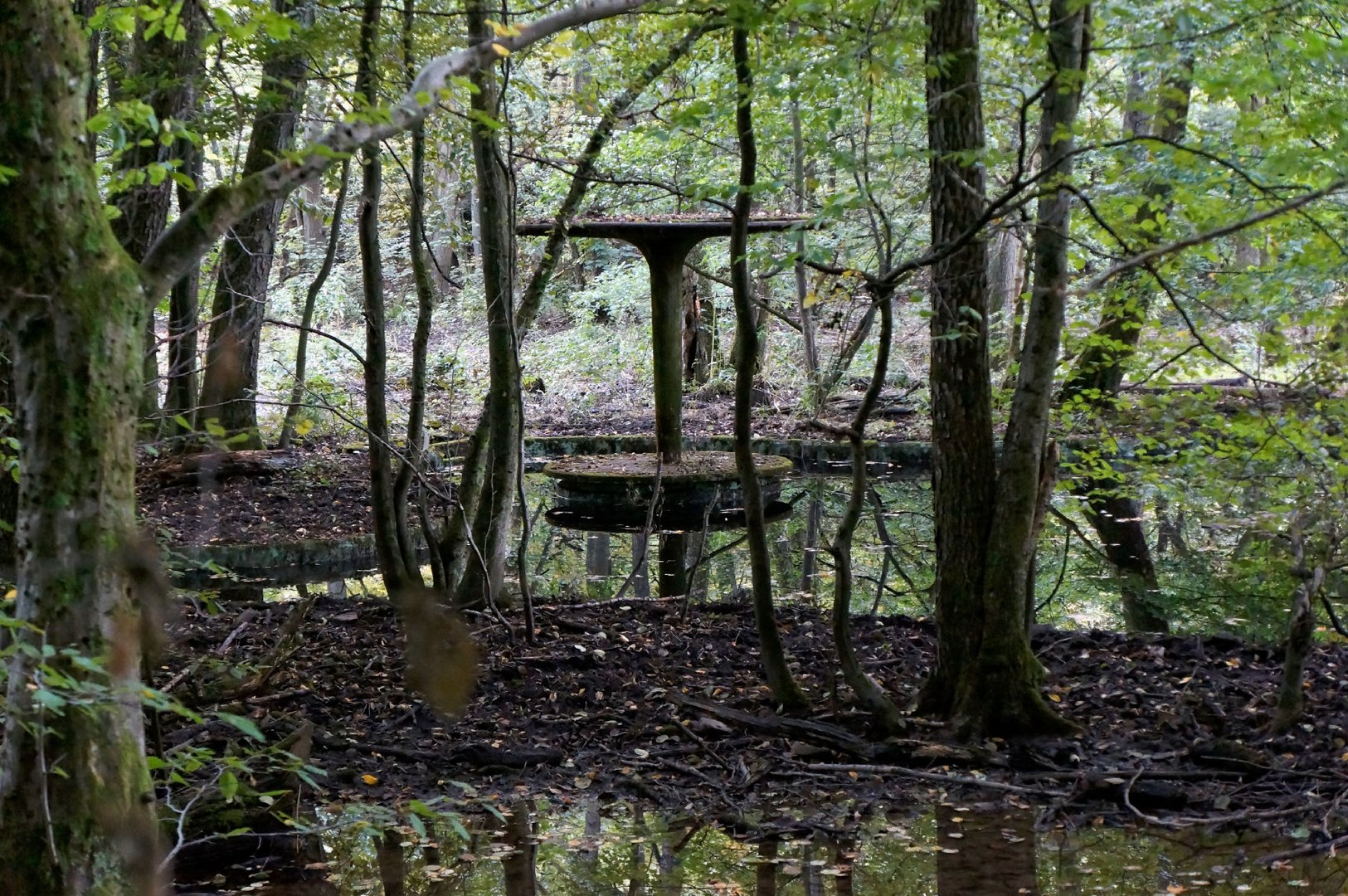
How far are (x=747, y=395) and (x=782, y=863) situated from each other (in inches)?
79.4

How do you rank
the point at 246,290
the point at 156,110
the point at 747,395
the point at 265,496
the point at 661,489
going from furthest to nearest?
the point at 661,489
the point at 265,496
the point at 246,290
the point at 156,110
the point at 747,395

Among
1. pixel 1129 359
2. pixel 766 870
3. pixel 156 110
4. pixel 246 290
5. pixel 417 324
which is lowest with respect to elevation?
pixel 766 870

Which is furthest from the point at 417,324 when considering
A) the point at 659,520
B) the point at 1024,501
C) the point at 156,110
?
the point at 659,520

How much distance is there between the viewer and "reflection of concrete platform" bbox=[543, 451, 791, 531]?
12.0m

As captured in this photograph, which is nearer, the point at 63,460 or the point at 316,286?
the point at 63,460

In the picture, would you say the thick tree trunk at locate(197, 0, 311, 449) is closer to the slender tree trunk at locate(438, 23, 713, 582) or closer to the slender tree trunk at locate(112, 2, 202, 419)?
the slender tree trunk at locate(112, 2, 202, 419)

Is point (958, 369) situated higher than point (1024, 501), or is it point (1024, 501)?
point (958, 369)

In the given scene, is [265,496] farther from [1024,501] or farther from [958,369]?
[1024,501]

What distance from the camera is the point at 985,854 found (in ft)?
13.2

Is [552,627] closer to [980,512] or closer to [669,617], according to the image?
[669,617]

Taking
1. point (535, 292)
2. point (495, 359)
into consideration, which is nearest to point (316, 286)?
point (535, 292)

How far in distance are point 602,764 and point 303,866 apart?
140 centimetres

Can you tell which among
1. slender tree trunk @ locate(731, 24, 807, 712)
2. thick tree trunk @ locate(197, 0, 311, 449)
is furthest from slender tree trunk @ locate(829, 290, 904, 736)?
thick tree trunk @ locate(197, 0, 311, 449)

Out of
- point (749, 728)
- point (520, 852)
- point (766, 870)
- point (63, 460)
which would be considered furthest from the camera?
point (749, 728)
